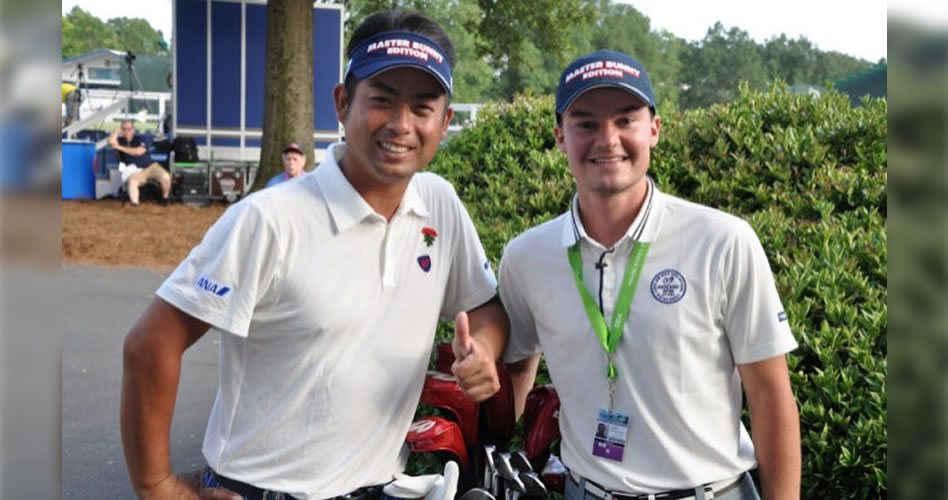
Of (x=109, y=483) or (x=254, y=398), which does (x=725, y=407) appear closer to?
(x=254, y=398)

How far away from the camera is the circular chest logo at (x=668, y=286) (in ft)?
8.66

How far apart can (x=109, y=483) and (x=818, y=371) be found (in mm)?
4401

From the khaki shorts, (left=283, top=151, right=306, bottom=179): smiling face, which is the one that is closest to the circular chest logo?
(left=283, top=151, right=306, bottom=179): smiling face

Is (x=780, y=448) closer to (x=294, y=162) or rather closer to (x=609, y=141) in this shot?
(x=609, y=141)

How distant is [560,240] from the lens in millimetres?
2887

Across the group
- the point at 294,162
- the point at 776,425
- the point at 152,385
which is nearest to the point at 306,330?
the point at 152,385

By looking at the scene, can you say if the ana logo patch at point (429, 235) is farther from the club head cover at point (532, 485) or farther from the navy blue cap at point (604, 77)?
the club head cover at point (532, 485)

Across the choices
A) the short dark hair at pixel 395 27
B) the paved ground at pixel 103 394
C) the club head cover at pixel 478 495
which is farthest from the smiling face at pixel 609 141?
the paved ground at pixel 103 394

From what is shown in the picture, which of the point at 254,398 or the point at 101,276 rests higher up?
the point at 254,398

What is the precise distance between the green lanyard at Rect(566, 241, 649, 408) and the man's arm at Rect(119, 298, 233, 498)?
1144mm

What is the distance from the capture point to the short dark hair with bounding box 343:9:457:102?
2.78 m

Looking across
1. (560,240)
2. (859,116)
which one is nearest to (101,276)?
(859,116)

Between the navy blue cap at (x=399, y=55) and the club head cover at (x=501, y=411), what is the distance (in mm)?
1038

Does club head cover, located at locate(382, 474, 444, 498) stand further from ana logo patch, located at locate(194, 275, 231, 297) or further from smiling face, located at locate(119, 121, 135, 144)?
smiling face, located at locate(119, 121, 135, 144)
